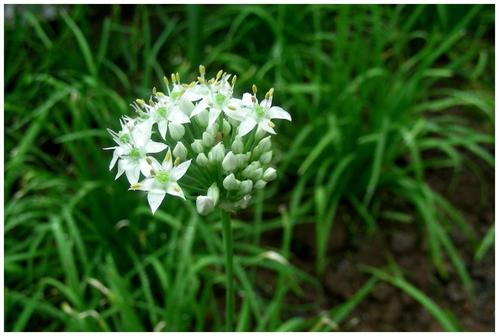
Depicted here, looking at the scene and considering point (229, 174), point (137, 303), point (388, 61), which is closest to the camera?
point (229, 174)

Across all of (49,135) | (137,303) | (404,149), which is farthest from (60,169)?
(404,149)

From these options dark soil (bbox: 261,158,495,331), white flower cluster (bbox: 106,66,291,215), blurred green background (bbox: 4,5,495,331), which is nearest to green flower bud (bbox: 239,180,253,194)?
white flower cluster (bbox: 106,66,291,215)

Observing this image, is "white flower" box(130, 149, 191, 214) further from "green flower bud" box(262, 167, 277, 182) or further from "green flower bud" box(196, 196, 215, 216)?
"green flower bud" box(262, 167, 277, 182)

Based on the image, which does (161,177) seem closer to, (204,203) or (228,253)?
(204,203)

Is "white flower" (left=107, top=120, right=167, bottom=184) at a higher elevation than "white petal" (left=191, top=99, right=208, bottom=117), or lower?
lower

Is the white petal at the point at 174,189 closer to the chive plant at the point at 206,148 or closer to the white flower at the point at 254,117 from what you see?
the chive plant at the point at 206,148

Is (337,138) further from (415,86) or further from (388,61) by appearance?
(388,61)
